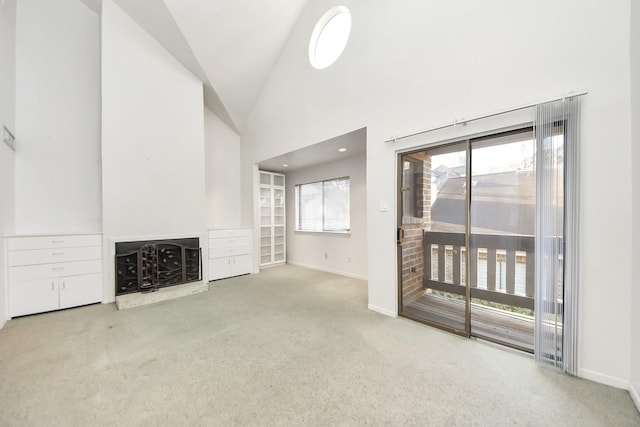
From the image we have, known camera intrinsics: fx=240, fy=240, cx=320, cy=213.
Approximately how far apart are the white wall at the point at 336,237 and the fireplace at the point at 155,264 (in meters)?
2.27

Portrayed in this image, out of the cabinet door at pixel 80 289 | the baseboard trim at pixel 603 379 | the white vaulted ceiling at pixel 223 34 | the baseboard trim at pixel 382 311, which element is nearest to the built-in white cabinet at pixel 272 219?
the white vaulted ceiling at pixel 223 34

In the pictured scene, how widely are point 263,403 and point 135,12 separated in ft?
16.7

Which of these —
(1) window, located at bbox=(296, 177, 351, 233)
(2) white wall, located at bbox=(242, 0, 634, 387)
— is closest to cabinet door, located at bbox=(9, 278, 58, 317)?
(2) white wall, located at bbox=(242, 0, 634, 387)

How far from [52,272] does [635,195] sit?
5.65m

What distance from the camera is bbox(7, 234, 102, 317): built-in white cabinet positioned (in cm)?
285

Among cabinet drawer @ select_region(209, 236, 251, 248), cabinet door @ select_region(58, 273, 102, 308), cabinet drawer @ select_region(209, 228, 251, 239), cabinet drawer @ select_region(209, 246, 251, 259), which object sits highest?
cabinet drawer @ select_region(209, 228, 251, 239)

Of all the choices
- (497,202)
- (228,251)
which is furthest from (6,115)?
(497,202)

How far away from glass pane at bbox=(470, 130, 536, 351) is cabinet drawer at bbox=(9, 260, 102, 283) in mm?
4722

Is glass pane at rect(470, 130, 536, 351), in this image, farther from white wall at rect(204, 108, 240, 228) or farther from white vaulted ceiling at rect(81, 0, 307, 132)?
white wall at rect(204, 108, 240, 228)

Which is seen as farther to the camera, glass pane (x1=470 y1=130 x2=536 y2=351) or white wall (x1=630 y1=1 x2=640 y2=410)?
glass pane (x1=470 y1=130 x2=536 y2=351)

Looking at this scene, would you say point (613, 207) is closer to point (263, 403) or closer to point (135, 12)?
point (263, 403)

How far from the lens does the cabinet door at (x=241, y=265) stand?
4719mm

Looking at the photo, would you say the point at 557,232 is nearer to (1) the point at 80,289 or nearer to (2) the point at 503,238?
(2) the point at 503,238

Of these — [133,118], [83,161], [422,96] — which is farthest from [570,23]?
[83,161]
